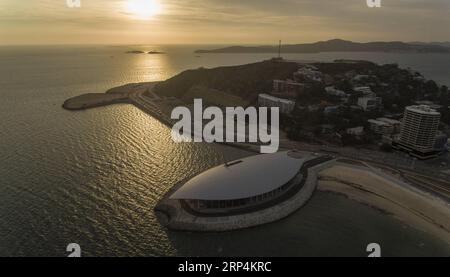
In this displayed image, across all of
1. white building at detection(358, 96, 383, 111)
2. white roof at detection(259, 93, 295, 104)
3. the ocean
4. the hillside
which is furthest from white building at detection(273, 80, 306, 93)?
the ocean

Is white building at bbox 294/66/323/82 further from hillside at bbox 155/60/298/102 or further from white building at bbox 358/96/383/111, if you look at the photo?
white building at bbox 358/96/383/111

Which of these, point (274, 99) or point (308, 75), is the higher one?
point (308, 75)

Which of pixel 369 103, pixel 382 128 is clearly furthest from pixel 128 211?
pixel 369 103

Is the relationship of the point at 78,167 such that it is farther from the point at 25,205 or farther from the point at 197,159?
the point at 197,159

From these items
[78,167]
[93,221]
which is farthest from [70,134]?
[93,221]

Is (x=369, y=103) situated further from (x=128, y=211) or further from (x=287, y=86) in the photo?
(x=128, y=211)

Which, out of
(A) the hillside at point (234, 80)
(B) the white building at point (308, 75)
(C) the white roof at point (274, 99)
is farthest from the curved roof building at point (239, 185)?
(B) the white building at point (308, 75)
